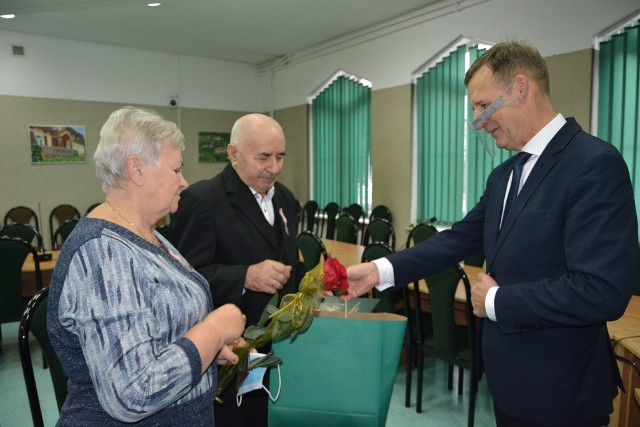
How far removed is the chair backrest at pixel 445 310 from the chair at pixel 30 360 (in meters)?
1.95

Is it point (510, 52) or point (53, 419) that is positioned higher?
point (510, 52)

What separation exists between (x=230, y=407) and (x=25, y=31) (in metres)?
7.50

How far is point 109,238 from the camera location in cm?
98

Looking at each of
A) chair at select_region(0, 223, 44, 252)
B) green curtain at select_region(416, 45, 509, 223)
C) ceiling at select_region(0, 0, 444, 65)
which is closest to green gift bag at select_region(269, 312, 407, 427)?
chair at select_region(0, 223, 44, 252)

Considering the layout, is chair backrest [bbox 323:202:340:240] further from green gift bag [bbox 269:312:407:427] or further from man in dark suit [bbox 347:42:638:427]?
green gift bag [bbox 269:312:407:427]

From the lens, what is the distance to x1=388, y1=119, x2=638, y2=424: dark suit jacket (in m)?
1.16

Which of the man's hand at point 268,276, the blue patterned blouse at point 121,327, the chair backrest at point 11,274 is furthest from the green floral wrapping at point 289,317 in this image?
the chair backrest at point 11,274

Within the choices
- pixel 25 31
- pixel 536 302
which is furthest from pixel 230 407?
pixel 25 31

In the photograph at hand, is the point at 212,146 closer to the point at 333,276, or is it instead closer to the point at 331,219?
the point at 331,219

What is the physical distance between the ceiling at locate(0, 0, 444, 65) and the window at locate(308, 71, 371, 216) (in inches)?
33.5

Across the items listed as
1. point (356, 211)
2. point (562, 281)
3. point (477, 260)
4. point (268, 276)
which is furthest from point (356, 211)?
point (562, 281)

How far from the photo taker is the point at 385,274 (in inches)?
69.9

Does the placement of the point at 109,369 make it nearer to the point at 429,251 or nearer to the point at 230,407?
the point at 230,407

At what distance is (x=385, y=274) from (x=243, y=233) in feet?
1.93
